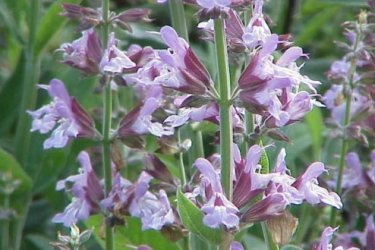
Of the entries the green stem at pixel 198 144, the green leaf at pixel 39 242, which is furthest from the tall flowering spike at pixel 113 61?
the green leaf at pixel 39 242

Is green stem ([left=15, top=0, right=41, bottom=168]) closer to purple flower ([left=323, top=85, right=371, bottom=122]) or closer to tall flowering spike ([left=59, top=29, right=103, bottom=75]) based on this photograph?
tall flowering spike ([left=59, top=29, right=103, bottom=75])

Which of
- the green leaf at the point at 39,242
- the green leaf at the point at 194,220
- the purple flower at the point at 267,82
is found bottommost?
the green leaf at the point at 39,242

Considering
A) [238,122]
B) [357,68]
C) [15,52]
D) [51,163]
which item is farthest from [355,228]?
[15,52]

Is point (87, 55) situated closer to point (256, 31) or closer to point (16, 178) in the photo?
point (256, 31)

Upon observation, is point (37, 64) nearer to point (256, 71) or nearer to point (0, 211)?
point (0, 211)

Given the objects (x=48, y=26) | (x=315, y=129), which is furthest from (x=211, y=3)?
(x=315, y=129)

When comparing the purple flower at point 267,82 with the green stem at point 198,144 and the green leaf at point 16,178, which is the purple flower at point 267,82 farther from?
the green leaf at point 16,178
